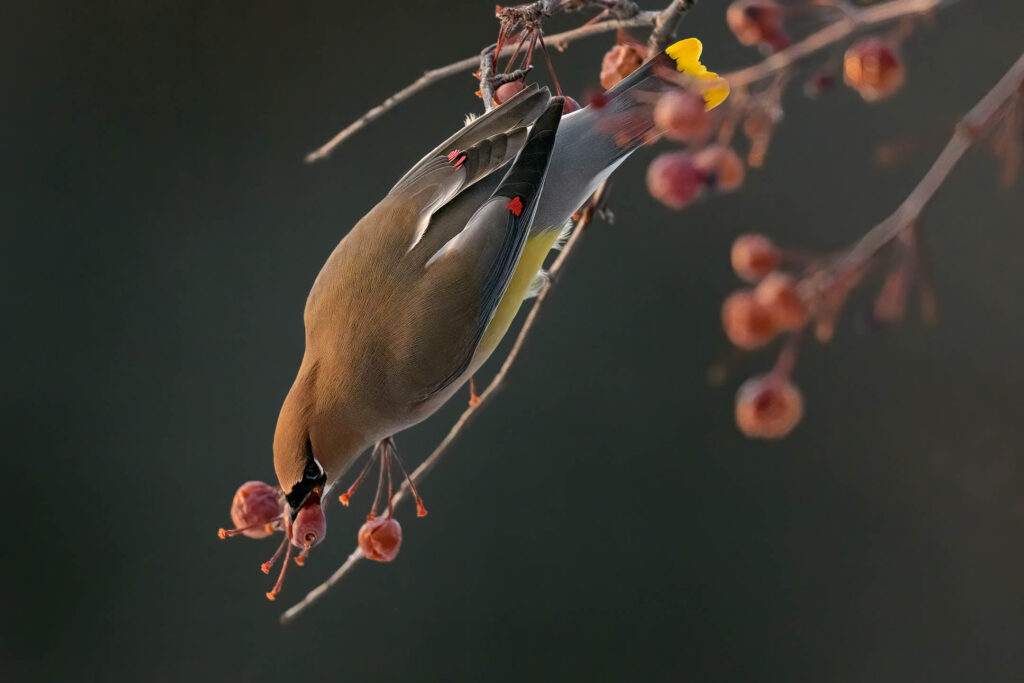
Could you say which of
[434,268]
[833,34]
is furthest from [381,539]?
[833,34]

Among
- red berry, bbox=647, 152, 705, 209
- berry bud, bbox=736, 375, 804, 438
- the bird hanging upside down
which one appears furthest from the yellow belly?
berry bud, bbox=736, 375, 804, 438

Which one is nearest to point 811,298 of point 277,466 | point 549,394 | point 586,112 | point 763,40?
point 763,40

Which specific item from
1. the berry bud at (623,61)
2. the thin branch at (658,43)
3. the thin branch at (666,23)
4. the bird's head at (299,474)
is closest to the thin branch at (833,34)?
the thin branch at (658,43)

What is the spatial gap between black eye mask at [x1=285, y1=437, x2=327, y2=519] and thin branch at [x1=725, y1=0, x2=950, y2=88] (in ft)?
2.54

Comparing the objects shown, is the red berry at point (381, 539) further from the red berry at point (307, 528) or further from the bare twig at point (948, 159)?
the bare twig at point (948, 159)

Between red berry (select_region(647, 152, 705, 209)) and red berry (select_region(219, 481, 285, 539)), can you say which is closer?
red berry (select_region(647, 152, 705, 209))

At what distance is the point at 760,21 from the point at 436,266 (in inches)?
29.4

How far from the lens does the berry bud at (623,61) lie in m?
1.10

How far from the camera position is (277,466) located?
1132 mm

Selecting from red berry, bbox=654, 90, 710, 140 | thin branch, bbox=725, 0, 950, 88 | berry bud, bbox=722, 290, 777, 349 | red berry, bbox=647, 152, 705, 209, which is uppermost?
thin branch, bbox=725, 0, 950, 88

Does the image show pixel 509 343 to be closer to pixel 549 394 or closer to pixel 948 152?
pixel 549 394

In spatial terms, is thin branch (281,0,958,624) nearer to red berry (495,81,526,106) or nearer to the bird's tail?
red berry (495,81,526,106)

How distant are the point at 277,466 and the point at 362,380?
0.15 metres

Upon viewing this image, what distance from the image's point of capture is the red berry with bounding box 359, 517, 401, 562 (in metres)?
1.03
